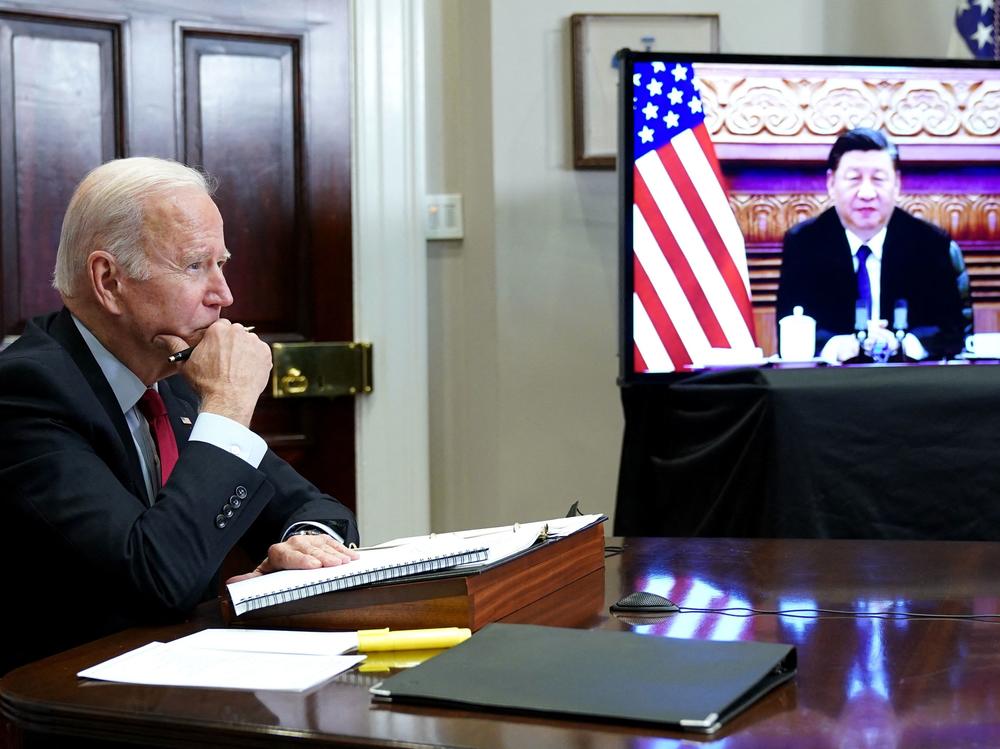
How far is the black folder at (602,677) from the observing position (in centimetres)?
96

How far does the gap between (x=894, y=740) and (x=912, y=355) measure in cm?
213

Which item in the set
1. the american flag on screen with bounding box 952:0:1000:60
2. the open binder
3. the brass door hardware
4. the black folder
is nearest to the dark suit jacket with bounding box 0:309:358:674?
the open binder

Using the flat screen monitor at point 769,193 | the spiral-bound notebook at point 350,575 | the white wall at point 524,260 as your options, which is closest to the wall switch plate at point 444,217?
the white wall at point 524,260

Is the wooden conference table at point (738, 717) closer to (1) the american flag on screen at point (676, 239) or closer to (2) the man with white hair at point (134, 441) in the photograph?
(2) the man with white hair at point (134, 441)

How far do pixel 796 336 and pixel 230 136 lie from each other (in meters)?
1.51

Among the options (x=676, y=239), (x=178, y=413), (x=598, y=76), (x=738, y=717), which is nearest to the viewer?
(x=738, y=717)

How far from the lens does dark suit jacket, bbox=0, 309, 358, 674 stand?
4.63 ft

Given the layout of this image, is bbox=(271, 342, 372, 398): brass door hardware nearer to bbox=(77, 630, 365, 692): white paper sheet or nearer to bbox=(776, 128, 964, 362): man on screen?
bbox=(776, 128, 964, 362): man on screen

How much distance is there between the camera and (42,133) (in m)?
2.94

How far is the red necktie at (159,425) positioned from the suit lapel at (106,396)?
76 millimetres

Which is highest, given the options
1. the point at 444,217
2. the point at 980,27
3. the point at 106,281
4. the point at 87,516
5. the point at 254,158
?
the point at 980,27

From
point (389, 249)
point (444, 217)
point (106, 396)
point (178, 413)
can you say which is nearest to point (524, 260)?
point (444, 217)

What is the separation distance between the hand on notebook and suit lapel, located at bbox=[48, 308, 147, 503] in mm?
204

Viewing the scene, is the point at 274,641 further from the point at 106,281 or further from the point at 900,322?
the point at 900,322
